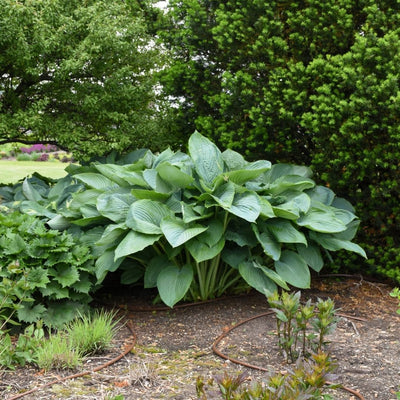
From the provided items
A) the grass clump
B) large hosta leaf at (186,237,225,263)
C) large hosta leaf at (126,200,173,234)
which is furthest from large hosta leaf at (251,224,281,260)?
A: the grass clump

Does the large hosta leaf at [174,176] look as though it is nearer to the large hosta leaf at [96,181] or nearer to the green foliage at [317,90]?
the large hosta leaf at [96,181]

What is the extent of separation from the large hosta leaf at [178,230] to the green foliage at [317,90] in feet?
4.32

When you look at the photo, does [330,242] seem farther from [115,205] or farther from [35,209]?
[35,209]

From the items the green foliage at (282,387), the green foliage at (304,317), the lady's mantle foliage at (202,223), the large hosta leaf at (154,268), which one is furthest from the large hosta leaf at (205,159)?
the green foliage at (282,387)

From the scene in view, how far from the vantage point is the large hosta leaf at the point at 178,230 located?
3027 mm

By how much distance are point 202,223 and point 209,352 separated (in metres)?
0.87

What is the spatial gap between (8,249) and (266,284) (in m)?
1.68

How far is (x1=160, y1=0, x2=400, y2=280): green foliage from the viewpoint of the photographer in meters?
3.61

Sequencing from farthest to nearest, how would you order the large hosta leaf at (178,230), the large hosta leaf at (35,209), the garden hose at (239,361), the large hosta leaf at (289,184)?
the large hosta leaf at (35,209)
the large hosta leaf at (289,184)
the large hosta leaf at (178,230)
the garden hose at (239,361)

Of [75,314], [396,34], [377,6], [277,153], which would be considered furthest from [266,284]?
[377,6]

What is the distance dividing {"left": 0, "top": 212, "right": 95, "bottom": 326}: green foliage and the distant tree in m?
1.50

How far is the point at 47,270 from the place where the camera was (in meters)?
3.10

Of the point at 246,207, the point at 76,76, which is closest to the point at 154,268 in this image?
the point at 246,207

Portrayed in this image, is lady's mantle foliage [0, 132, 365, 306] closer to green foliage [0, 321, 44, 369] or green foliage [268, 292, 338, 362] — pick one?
green foliage [268, 292, 338, 362]
